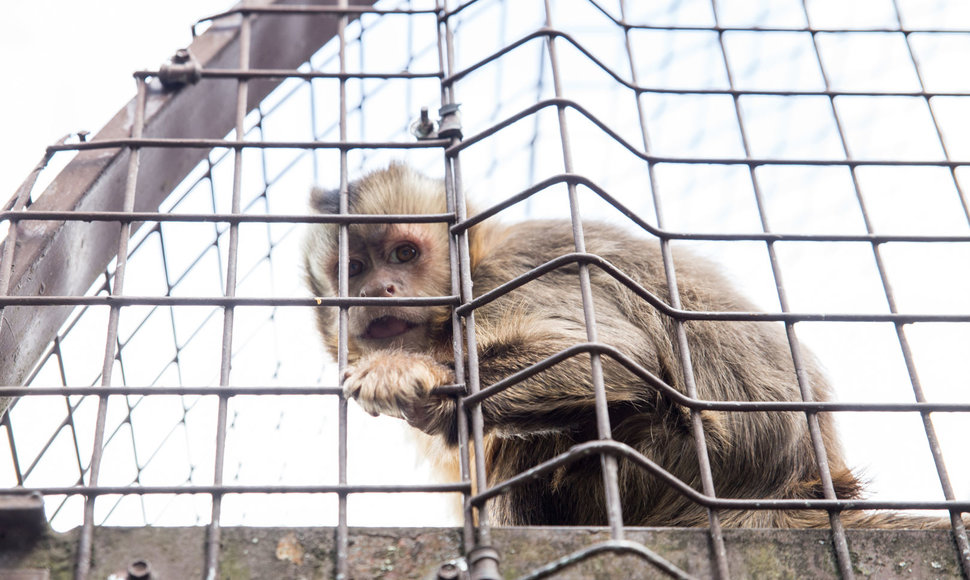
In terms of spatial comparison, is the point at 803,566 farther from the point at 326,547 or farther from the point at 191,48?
the point at 191,48

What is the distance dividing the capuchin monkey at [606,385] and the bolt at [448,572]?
0.83 m

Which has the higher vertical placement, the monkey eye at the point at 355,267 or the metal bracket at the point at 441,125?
the monkey eye at the point at 355,267

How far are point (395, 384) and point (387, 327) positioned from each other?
1.05m

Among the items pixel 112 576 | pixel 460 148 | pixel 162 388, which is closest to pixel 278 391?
pixel 162 388

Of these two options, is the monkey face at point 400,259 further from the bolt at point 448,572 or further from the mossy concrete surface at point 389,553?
the bolt at point 448,572

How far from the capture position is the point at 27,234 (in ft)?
10.1

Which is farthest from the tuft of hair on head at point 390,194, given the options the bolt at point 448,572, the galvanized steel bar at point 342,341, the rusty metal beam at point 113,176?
the bolt at point 448,572

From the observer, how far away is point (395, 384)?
3.11m

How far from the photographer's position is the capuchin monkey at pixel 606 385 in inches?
133

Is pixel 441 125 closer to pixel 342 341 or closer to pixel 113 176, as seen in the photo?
pixel 342 341

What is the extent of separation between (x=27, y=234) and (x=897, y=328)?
8.66 ft

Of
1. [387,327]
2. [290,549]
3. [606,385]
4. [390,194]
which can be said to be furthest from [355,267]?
[290,549]

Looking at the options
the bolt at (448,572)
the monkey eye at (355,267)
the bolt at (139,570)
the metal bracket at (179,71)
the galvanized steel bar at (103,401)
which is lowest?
the bolt at (448,572)

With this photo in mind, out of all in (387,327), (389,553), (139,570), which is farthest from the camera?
(387,327)
